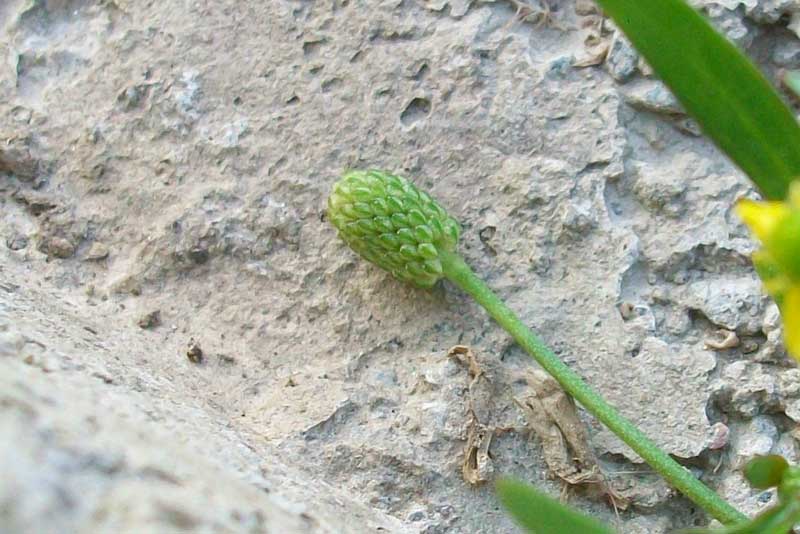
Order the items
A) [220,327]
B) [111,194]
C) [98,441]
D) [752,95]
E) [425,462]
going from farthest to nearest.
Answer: [111,194] → [220,327] → [425,462] → [752,95] → [98,441]

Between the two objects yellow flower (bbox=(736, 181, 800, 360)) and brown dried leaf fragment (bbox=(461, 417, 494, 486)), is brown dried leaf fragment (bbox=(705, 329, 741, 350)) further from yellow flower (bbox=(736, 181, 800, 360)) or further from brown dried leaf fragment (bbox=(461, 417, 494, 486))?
yellow flower (bbox=(736, 181, 800, 360))

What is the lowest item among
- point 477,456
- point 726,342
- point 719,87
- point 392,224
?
point 477,456

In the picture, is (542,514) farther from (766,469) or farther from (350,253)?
(350,253)

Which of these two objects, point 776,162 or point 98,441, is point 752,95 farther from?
point 98,441

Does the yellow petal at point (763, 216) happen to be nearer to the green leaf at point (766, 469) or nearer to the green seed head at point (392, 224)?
the green leaf at point (766, 469)

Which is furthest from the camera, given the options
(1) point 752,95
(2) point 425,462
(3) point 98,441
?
(2) point 425,462

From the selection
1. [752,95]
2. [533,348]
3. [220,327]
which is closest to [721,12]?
[752,95]

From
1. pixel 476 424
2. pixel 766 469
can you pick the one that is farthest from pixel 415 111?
pixel 766 469
